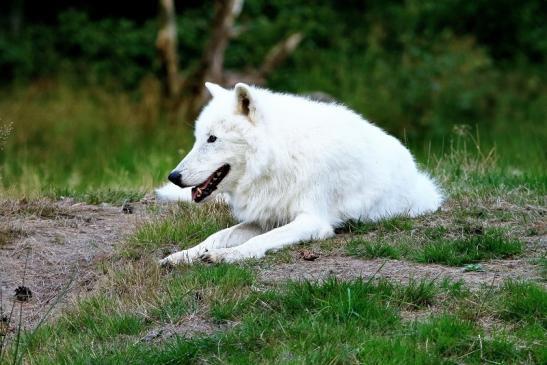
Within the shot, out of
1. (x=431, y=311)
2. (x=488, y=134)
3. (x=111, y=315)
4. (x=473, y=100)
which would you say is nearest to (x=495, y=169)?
(x=431, y=311)

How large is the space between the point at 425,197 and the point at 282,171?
1145 millimetres

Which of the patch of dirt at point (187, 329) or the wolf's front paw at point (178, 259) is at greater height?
the wolf's front paw at point (178, 259)

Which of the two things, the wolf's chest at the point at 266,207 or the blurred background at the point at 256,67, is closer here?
the wolf's chest at the point at 266,207

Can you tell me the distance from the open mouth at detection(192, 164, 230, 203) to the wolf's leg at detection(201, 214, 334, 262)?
1.60ft

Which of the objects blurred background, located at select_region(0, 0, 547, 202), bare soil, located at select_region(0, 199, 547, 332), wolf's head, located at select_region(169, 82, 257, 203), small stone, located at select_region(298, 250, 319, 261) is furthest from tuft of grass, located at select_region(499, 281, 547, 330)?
blurred background, located at select_region(0, 0, 547, 202)

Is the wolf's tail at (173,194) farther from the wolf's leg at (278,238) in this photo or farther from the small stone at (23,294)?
the small stone at (23,294)

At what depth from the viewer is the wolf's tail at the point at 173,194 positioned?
23.7ft

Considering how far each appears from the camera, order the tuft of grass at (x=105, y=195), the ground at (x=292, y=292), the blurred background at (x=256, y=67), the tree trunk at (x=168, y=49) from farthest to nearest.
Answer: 1. the tree trunk at (x=168, y=49)
2. the blurred background at (x=256, y=67)
3. the tuft of grass at (x=105, y=195)
4. the ground at (x=292, y=292)

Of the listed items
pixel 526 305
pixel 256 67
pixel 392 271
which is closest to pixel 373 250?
pixel 392 271

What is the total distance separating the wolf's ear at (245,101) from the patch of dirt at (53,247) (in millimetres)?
1136

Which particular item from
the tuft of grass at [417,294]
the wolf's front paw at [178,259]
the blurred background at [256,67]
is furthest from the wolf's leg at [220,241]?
the blurred background at [256,67]

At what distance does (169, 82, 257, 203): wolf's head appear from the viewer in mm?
6094

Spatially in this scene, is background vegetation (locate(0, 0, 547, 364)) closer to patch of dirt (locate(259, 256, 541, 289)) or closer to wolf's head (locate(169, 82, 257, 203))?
patch of dirt (locate(259, 256, 541, 289))

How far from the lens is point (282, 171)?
6297 mm
